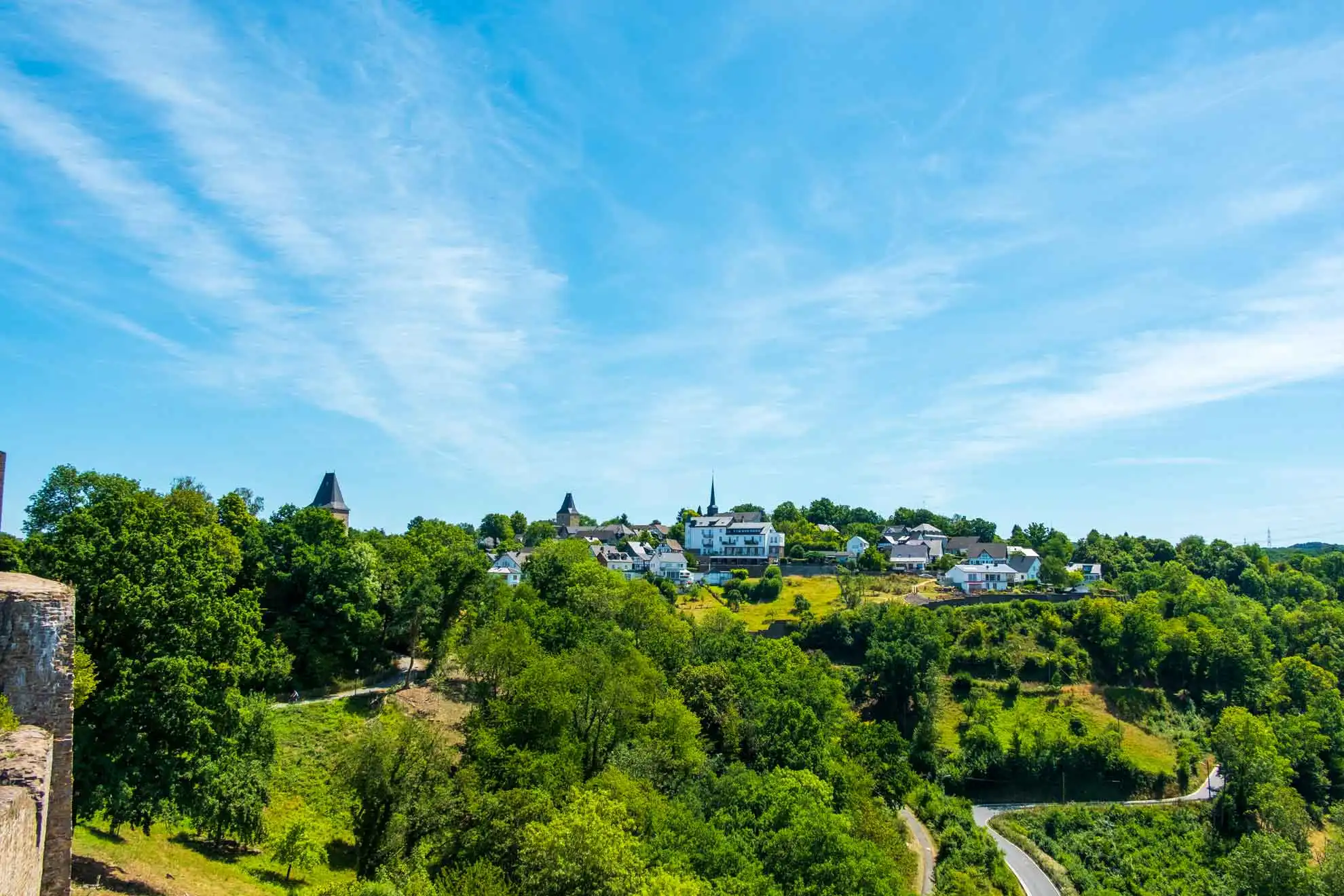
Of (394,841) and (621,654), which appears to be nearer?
(394,841)

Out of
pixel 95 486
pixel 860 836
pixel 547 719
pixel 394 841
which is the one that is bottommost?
pixel 860 836

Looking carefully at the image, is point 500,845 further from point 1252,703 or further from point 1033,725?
point 1252,703

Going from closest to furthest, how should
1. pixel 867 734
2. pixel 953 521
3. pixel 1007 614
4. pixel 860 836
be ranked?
pixel 860 836 < pixel 867 734 < pixel 1007 614 < pixel 953 521

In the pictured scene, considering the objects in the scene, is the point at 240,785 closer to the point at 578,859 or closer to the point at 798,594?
the point at 578,859

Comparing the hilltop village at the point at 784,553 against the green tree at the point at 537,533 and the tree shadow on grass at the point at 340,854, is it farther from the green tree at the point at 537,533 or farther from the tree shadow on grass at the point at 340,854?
the tree shadow on grass at the point at 340,854

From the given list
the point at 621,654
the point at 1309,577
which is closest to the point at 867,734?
the point at 621,654

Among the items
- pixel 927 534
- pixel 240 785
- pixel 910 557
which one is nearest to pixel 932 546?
pixel 910 557

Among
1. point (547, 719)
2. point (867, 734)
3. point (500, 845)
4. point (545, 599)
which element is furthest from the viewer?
point (545, 599)
